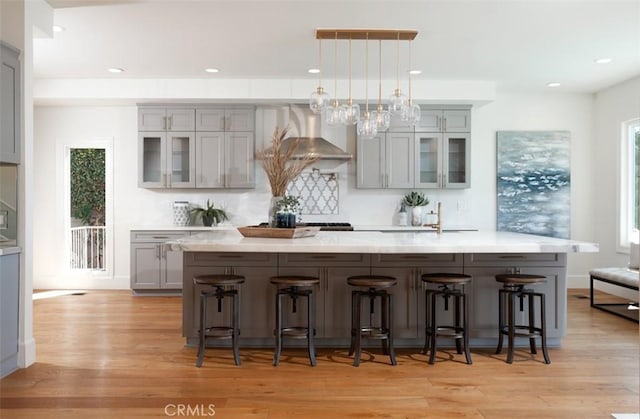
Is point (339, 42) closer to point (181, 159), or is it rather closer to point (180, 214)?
point (181, 159)

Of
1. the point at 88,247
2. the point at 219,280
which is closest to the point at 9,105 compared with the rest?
the point at 219,280

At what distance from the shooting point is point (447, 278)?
13.0ft

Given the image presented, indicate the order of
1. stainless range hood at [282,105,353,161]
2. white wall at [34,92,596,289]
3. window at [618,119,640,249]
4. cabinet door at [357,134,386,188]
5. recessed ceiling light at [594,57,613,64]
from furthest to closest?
white wall at [34,92,596,289]
cabinet door at [357,134,386,188]
stainless range hood at [282,105,353,161]
window at [618,119,640,249]
recessed ceiling light at [594,57,613,64]

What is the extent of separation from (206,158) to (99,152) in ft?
5.36

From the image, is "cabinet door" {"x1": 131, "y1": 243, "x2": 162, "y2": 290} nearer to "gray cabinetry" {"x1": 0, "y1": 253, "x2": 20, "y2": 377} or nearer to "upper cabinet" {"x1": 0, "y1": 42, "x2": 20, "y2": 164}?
"gray cabinetry" {"x1": 0, "y1": 253, "x2": 20, "y2": 377}

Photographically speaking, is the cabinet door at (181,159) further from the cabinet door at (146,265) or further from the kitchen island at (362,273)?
the kitchen island at (362,273)

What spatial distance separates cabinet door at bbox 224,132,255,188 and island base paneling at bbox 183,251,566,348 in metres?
2.85

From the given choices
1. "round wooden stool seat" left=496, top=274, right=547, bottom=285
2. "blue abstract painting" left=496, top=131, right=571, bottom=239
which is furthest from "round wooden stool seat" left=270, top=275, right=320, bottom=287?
"blue abstract painting" left=496, top=131, right=571, bottom=239

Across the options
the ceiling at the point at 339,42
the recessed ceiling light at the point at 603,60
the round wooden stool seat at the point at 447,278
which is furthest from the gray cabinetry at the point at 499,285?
the recessed ceiling light at the point at 603,60

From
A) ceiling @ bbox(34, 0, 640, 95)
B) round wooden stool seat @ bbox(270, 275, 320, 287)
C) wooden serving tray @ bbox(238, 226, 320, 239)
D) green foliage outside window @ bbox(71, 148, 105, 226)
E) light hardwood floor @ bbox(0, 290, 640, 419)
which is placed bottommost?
light hardwood floor @ bbox(0, 290, 640, 419)

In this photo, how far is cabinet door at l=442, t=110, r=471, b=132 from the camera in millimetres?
7031

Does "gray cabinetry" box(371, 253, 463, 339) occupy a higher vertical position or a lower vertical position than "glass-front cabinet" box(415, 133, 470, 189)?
lower

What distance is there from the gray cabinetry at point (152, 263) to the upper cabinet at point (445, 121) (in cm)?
338

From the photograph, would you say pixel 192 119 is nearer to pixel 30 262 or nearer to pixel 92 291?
pixel 92 291
